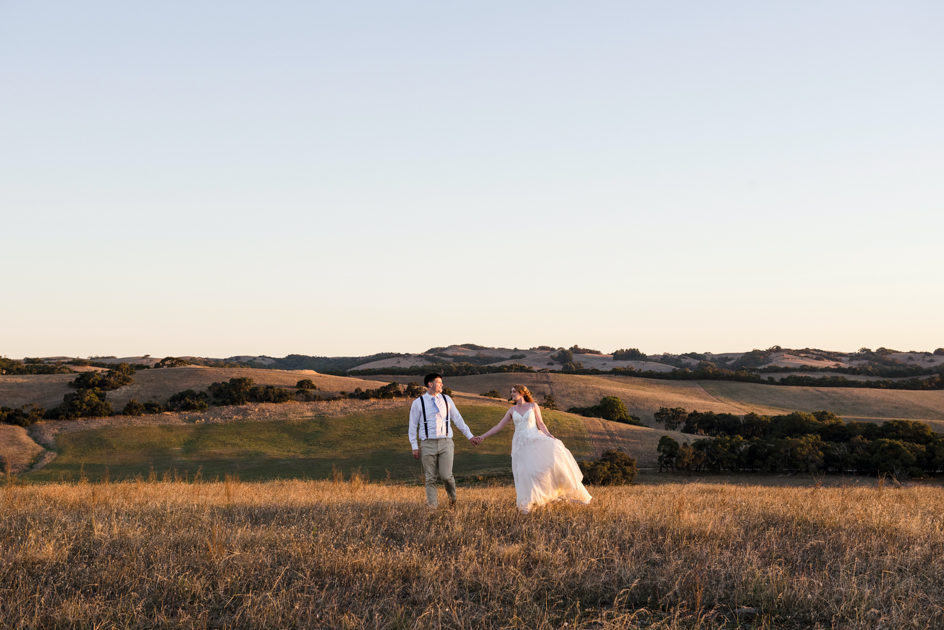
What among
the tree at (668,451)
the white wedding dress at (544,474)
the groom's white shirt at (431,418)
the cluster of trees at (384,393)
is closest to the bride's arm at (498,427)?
the groom's white shirt at (431,418)

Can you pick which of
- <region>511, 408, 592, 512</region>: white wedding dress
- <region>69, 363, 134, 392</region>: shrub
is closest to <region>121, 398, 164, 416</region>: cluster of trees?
<region>69, 363, 134, 392</region>: shrub

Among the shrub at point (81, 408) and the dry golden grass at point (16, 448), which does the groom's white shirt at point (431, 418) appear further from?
the shrub at point (81, 408)

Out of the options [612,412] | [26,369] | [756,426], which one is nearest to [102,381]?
[26,369]

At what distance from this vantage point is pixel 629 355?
528 ft

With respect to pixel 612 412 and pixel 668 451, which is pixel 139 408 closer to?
pixel 668 451

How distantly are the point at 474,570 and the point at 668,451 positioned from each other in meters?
40.1

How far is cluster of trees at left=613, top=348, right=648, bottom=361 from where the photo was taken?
15675 centimetres

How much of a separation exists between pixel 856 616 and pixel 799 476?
1551 inches

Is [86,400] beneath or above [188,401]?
above

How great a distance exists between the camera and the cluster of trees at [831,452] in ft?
130

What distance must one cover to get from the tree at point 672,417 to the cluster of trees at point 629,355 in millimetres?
86644

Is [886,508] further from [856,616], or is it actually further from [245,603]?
[245,603]

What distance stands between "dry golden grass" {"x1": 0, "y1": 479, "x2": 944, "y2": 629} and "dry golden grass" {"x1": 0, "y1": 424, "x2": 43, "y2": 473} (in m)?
36.9

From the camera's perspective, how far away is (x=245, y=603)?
5.45 metres
